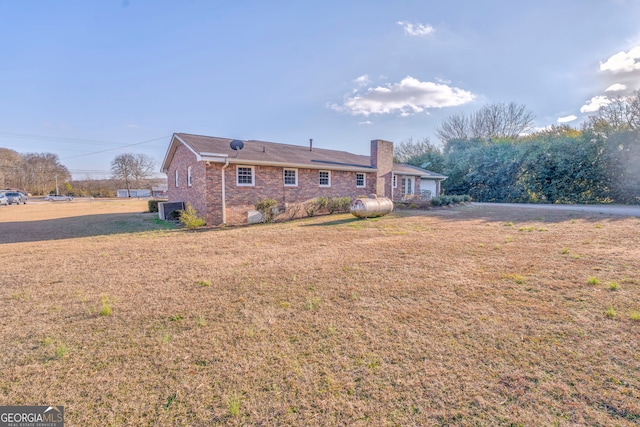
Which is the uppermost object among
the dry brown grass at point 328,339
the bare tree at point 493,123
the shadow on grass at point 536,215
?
the bare tree at point 493,123

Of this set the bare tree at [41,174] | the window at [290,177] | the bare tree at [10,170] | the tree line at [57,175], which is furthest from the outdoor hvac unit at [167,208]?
the bare tree at [10,170]

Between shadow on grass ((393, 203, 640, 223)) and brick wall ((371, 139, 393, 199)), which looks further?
brick wall ((371, 139, 393, 199))

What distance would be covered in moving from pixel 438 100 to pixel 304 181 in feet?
78.6

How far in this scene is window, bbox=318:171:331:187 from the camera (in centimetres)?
1580

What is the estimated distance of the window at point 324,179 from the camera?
622 inches

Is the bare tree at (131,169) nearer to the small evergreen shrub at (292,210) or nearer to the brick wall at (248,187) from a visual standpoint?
the brick wall at (248,187)

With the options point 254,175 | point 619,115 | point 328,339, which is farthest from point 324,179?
point 619,115

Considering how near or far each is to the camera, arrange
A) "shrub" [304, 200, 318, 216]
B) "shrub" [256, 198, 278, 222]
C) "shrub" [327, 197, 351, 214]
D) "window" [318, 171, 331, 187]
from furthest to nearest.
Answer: "window" [318, 171, 331, 187] < "shrub" [327, 197, 351, 214] < "shrub" [304, 200, 318, 216] < "shrub" [256, 198, 278, 222]

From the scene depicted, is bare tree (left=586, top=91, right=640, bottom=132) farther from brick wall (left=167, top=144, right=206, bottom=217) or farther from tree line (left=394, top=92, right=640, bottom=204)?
brick wall (left=167, top=144, right=206, bottom=217)

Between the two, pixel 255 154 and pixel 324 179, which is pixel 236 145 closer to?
pixel 255 154

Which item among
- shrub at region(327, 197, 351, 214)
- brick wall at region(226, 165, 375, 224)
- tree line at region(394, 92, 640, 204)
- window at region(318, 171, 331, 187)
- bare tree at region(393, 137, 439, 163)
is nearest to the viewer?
brick wall at region(226, 165, 375, 224)

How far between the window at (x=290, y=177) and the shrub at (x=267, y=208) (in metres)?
1.71

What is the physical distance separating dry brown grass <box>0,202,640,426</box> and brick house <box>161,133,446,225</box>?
610 cm

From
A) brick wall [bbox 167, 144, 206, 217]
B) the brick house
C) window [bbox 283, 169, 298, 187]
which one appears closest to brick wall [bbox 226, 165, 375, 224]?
the brick house
